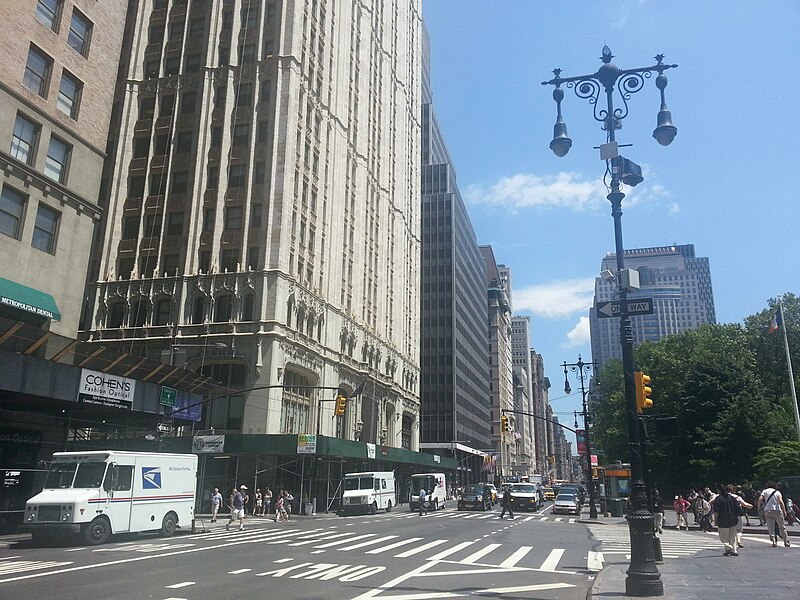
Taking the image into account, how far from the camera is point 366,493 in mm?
41312

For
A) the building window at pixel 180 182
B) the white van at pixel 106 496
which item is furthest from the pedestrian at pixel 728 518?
the building window at pixel 180 182

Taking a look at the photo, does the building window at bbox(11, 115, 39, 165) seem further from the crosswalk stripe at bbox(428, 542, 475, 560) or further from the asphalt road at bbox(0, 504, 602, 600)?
the crosswalk stripe at bbox(428, 542, 475, 560)

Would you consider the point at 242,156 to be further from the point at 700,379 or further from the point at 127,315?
the point at 700,379

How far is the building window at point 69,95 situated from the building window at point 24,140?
2.18 m

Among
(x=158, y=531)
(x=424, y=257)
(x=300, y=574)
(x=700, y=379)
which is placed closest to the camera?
(x=300, y=574)

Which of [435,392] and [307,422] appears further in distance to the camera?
[435,392]

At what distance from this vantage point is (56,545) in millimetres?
19188

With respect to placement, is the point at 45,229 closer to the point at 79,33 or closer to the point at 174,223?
the point at 79,33

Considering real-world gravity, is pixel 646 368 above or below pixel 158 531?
above

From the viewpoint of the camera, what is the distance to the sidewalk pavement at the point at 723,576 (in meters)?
10.5

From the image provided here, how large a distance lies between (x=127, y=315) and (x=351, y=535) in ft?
95.4

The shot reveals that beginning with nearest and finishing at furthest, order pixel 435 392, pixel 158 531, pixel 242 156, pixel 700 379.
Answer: pixel 158 531 → pixel 242 156 → pixel 700 379 → pixel 435 392

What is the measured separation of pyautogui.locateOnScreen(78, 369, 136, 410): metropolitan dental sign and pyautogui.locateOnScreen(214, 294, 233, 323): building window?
16128 millimetres

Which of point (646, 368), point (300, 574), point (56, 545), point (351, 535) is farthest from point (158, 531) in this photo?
point (646, 368)
